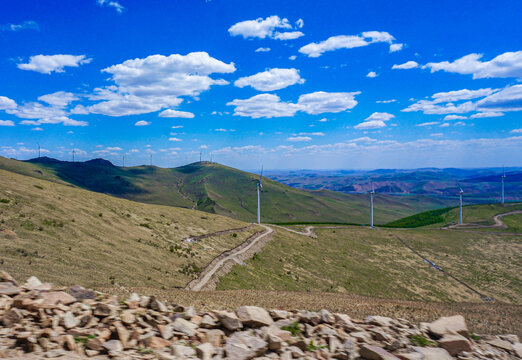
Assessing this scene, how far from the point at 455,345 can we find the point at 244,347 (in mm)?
12987

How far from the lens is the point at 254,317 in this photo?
1862 centimetres

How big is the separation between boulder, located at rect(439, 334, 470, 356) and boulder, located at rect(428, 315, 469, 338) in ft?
4.01

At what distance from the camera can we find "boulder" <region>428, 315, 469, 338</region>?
2039 cm

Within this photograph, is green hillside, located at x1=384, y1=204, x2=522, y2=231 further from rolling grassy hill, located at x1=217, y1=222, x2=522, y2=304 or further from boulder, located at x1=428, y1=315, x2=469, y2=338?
boulder, located at x1=428, y1=315, x2=469, y2=338

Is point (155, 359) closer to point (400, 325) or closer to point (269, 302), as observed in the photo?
point (400, 325)

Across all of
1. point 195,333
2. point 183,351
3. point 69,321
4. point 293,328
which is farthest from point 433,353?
point 69,321

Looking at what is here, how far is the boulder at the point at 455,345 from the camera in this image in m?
18.5

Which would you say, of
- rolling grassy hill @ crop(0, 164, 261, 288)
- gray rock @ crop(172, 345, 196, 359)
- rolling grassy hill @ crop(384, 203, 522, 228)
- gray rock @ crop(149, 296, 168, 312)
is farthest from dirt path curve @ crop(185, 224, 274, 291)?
rolling grassy hill @ crop(384, 203, 522, 228)

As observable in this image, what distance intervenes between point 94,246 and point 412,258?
308 feet

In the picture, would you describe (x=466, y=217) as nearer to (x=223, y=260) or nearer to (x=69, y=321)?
(x=223, y=260)

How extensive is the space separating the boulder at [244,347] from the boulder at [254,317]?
1259 millimetres

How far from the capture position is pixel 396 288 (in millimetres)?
73500

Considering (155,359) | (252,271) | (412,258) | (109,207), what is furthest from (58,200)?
(412,258)

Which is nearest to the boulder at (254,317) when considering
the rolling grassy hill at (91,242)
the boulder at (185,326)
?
the boulder at (185,326)
